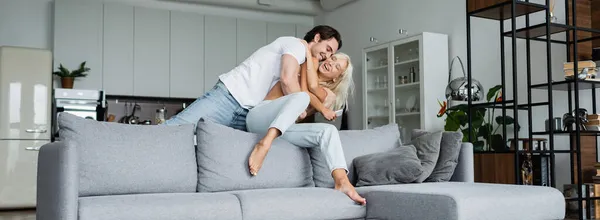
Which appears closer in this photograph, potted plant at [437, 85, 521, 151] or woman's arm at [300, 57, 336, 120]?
woman's arm at [300, 57, 336, 120]

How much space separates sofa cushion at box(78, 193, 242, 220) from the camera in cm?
256

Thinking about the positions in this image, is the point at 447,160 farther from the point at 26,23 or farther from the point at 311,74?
the point at 26,23

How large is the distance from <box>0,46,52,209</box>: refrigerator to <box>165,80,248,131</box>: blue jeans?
13.7 feet

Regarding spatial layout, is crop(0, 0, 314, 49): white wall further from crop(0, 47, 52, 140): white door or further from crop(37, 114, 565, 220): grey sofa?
crop(37, 114, 565, 220): grey sofa

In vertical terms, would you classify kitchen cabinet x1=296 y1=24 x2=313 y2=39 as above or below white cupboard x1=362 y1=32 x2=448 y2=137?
above

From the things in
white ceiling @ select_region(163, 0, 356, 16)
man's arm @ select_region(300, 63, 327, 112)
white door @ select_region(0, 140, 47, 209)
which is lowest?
white door @ select_region(0, 140, 47, 209)

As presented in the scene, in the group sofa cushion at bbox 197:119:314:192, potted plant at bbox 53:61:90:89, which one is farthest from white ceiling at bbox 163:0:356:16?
sofa cushion at bbox 197:119:314:192

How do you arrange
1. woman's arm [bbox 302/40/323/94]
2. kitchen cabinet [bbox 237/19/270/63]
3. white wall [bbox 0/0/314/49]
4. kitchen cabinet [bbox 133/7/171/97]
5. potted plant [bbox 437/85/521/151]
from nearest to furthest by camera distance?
woman's arm [bbox 302/40/323/94] < potted plant [bbox 437/85/521/151] < white wall [bbox 0/0/314/49] < kitchen cabinet [bbox 133/7/171/97] < kitchen cabinet [bbox 237/19/270/63]

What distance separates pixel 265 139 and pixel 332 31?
2.89 feet

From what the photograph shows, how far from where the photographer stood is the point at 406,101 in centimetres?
710

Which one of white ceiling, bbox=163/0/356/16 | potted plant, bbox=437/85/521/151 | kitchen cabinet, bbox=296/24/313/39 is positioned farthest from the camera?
kitchen cabinet, bbox=296/24/313/39

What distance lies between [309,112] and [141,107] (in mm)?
5041

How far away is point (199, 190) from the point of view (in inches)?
125

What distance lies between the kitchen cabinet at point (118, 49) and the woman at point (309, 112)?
15.4 feet
